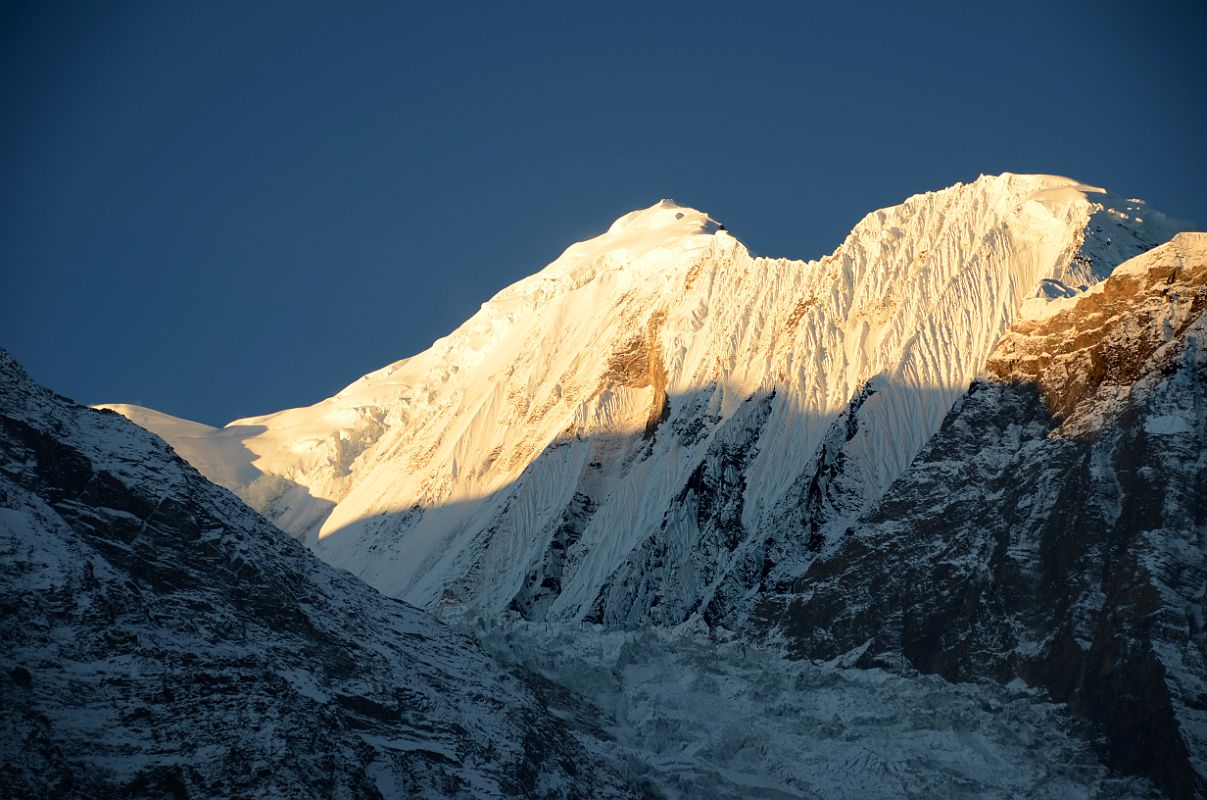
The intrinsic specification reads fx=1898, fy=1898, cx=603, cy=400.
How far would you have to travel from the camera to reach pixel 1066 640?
115938 mm

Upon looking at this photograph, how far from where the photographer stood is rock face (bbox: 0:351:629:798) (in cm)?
8081

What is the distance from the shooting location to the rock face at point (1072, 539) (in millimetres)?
110188

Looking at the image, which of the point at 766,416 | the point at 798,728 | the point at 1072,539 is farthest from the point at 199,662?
the point at 766,416

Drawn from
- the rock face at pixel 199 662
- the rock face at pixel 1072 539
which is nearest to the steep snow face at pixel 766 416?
the rock face at pixel 1072 539

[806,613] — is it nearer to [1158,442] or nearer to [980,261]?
[1158,442]

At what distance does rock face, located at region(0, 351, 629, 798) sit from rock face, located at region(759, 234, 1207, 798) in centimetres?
2888

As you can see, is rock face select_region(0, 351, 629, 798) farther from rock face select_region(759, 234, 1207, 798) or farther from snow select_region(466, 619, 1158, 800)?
rock face select_region(759, 234, 1207, 798)

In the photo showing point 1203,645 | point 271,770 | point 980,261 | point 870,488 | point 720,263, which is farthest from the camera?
point 720,263

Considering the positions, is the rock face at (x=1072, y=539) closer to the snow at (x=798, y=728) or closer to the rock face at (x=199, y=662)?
the snow at (x=798, y=728)

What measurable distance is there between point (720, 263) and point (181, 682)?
11963 centimetres

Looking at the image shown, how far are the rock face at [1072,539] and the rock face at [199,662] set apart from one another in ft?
94.7

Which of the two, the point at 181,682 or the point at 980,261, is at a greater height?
the point at 980,261

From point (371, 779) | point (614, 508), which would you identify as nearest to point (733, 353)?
point (614, 508)

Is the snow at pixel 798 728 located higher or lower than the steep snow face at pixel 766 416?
lower
